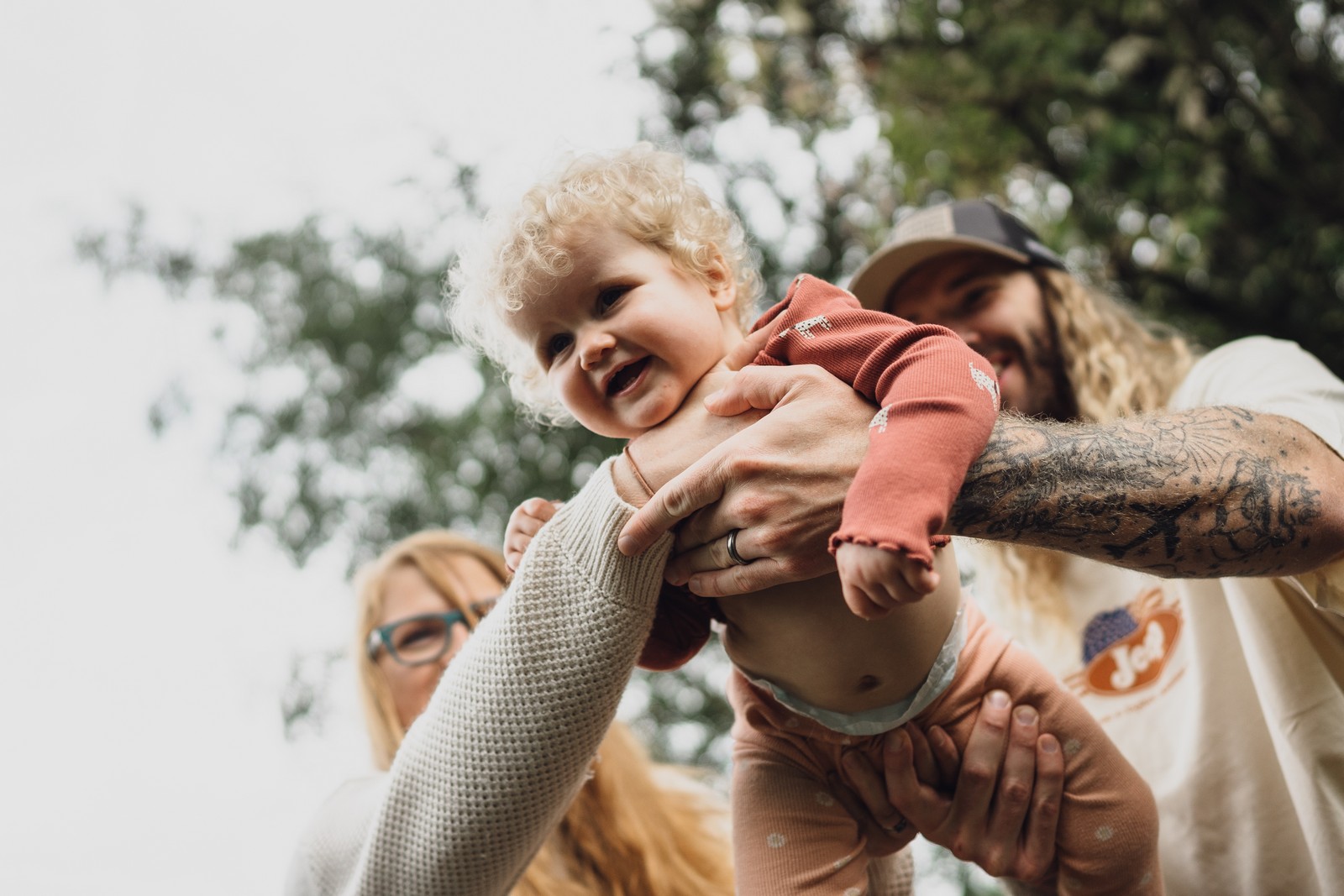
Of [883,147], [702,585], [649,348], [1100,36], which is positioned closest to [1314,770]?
[702,585]

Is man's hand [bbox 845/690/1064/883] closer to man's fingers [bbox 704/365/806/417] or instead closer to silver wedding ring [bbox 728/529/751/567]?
silver wedding ring [bbox 728/529/751/567]

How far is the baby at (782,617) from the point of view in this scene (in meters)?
1.72

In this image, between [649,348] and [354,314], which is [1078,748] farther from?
[354,314]

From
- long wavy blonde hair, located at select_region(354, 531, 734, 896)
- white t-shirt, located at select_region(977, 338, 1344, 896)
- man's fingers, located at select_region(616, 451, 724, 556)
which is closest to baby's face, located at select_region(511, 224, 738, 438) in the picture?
man's fingers, located at select_region(616, 451, 724, 556)

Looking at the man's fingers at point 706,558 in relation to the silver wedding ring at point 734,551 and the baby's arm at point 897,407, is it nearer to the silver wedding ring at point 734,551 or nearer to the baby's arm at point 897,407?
the silver wedding ring at point 734,551

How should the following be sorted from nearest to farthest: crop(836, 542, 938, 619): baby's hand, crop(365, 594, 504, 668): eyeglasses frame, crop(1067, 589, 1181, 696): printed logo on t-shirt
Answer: crop(836, 542, 938, 619): baby's hand
crop(1067, 589, 1181, 696): printed logo on t-shirt
crop(365, 594, 504, 668): eyeglasses frame

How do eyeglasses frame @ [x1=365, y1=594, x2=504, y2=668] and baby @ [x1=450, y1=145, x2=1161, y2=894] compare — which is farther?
eyeglasses frame @ [x1=365, y1=594, x2=504, y2=668]

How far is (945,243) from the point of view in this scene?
2854mm

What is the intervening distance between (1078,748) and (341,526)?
6.00 m

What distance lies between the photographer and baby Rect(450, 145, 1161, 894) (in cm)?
172

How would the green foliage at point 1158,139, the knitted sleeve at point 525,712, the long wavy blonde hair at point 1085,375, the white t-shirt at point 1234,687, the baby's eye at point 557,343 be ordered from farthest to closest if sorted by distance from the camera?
the green foliage at point 1158,139 → the long wavy blonde hair at point 1085,375 → the white t-shirt at point 1234,687 → the baby's eye at point 557,343 → the knitted sleeve at point 525,712

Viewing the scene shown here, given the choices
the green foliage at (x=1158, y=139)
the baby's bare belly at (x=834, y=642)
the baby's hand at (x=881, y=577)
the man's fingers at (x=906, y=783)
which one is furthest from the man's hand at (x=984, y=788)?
the green foliage at (x=1158, y=139)

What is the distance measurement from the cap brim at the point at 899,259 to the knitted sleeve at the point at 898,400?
1.11 metres

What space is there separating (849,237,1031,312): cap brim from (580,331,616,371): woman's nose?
1.17m
